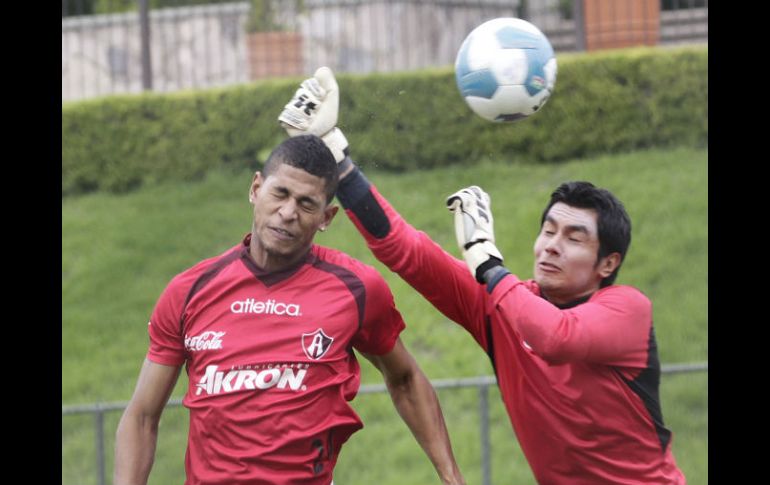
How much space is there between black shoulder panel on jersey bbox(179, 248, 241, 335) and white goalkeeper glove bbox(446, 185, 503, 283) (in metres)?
0.93

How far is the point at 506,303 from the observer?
15.9 feet

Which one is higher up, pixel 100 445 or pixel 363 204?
pixel 363 204

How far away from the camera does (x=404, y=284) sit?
35.4ft

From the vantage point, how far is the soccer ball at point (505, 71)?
17.5 ft

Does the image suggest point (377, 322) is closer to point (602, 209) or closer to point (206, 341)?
point (206, 341)

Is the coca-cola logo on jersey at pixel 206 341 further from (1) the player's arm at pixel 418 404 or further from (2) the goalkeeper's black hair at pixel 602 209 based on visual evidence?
(2) the goalkeeper's black hair at pixel 602 209

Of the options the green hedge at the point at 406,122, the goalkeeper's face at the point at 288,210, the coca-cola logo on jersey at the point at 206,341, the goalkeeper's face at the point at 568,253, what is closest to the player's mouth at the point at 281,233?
the goalkeeper's face at the point at 288,210

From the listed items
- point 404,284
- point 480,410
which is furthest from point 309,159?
point 404,284

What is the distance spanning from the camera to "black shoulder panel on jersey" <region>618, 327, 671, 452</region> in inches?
201

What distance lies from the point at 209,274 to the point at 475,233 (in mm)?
1098

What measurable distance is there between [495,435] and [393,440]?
779 millimetres

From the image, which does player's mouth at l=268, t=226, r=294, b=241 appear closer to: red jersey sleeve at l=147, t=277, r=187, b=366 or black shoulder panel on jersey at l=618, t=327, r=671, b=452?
red jersey sleeve at l=147, t=277, r=187, b=366

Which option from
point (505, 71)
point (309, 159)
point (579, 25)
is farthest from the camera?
point (579, 25)

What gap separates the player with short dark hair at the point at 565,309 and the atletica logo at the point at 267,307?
49 centimetres
